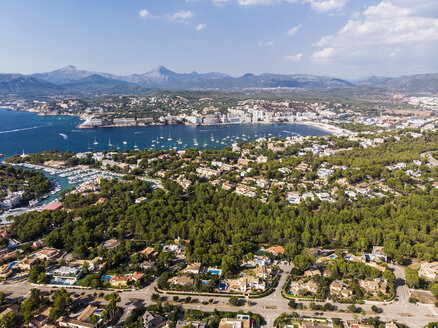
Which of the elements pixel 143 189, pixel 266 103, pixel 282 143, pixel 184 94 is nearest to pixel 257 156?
pixel 282 143

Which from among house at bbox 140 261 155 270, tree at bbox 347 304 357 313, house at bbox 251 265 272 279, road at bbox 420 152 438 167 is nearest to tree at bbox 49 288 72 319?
house at bbox 140 261 155 270

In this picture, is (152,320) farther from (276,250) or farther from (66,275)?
(276,250)

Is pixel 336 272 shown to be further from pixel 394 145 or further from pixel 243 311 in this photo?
pixel 394 145

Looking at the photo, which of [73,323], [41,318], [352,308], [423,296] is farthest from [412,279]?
[41,318]

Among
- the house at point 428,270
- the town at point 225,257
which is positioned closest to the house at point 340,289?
the town at point 225,257

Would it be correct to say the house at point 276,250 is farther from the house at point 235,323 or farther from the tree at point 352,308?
the house at point 235,323

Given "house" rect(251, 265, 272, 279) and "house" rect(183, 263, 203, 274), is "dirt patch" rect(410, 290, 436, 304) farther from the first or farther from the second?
"house" rect(183, 263, 203, 274)
